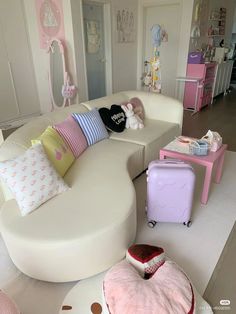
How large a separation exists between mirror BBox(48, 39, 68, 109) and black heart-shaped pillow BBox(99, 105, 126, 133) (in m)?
1.71

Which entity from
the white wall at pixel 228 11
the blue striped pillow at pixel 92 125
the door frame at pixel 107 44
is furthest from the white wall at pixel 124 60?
the blue striped pillow at pixel 92 125

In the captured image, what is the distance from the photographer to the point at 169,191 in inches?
70.5

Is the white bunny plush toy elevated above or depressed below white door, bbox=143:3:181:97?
below

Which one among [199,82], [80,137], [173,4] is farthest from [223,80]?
[80,137]

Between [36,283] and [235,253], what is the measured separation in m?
1.32

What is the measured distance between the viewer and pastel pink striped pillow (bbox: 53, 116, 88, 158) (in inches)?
82.0

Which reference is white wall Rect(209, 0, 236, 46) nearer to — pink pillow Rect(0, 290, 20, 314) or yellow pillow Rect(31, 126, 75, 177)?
yellow pillow Rect(31, 126, 75, 177)

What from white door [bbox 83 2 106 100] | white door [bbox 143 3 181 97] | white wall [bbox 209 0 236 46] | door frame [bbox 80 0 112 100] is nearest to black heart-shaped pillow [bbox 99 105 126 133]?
door frame [bbox 80 0 112 100]

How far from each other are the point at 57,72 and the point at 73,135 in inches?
101

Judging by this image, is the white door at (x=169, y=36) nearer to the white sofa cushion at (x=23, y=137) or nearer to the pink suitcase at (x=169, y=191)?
the white sofa cushion at (x=23, y=137)

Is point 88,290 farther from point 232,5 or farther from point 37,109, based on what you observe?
point 232,5

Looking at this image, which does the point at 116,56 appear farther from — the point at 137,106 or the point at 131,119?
the point at 131,119

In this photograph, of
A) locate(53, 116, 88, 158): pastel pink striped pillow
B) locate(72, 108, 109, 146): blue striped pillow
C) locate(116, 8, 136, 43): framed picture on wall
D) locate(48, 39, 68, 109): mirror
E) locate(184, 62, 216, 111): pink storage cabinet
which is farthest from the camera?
locate(184, 62, 216, 111): pink storage cabinet

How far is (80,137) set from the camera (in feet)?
7.38
